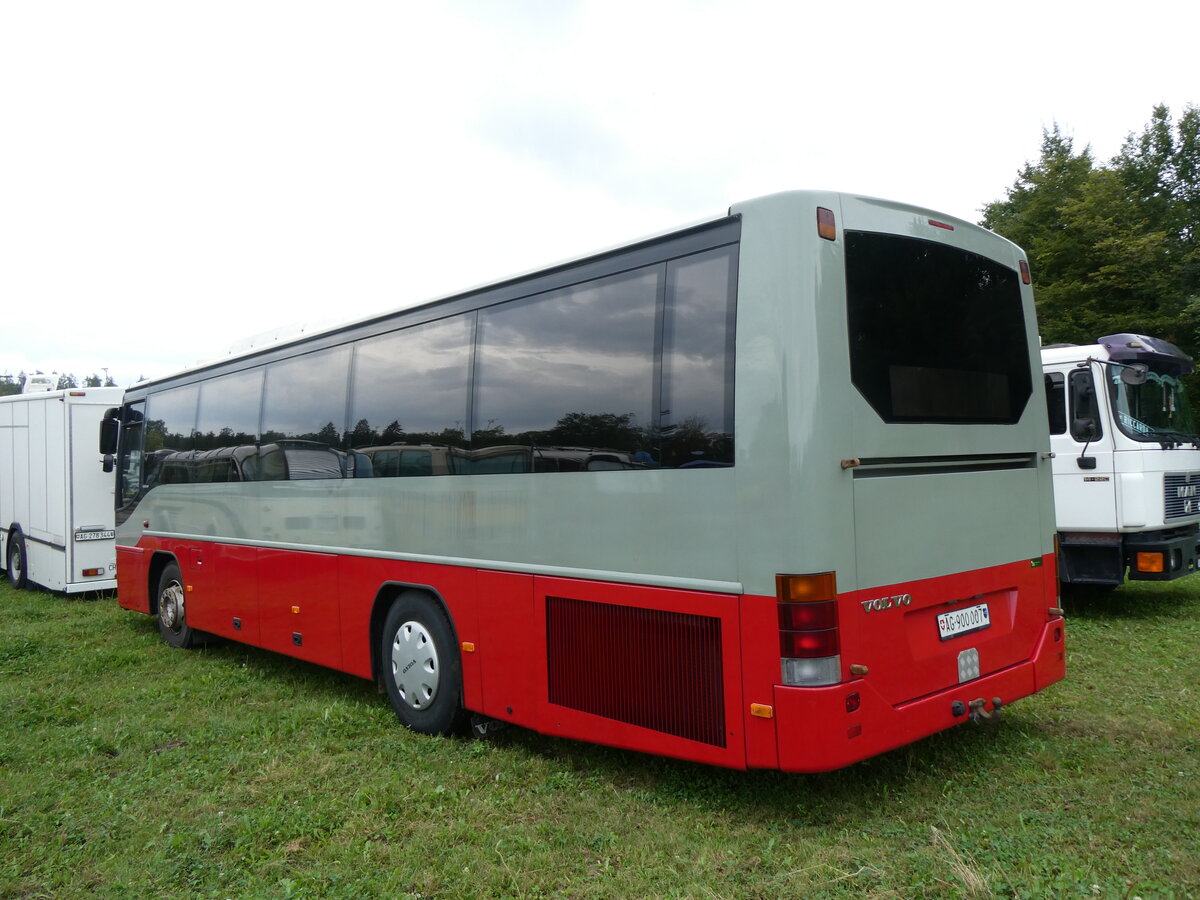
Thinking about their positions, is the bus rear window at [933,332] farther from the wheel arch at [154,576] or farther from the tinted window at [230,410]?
the wheel arch at [154,576]

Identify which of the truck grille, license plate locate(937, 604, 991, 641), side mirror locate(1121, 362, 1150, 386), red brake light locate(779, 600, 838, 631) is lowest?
license plate locate(937, 604, 991, 641)

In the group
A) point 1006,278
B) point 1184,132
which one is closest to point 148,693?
point 1006,278

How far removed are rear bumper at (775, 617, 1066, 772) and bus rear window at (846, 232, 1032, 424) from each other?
1.28 meters

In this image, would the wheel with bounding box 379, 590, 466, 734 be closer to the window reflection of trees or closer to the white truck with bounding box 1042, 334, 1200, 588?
the window reflection of trees

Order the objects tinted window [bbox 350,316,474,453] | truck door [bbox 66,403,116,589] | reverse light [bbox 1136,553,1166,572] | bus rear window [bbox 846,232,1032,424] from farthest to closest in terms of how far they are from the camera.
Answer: truck door [bbox 66,403,116,589]
reverse light [bbox 1136,553,1166,572]
tinted window [bbox 350,316,474,453]
bus rear window [bbox 846,232,1032,424]

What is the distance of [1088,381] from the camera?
28.9ft

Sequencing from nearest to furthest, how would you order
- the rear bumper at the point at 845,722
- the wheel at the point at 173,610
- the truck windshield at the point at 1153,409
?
1. the rear bumper at the point at 845,722
2. the truck windshield at the point at 1153,409
3. the wheel at the point at 173,610

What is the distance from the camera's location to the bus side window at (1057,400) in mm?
9023

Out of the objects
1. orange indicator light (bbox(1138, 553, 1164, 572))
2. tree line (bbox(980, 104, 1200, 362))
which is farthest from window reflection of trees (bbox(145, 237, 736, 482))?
tree line (bbox(980, 104, 1200, 362))

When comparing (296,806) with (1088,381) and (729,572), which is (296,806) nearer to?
(729,572)

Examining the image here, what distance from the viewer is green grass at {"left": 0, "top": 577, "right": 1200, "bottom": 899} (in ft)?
12.0

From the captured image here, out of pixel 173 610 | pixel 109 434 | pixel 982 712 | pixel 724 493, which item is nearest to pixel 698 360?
pixel 724 493

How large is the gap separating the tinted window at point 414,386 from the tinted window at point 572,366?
20 centimetres

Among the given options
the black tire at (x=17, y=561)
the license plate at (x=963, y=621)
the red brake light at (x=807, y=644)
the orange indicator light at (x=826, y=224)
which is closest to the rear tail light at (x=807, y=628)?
the red brake light at (x=807, y=644)
